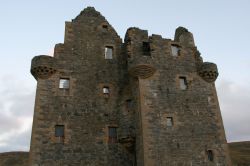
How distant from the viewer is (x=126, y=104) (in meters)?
25.4

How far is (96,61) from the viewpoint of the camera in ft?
89.8

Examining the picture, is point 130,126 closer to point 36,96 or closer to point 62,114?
point 62,114

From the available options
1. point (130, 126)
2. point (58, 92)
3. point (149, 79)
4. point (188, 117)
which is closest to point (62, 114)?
point (58, 92)

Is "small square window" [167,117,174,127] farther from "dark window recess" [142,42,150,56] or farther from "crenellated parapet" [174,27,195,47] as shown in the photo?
"crenellated parapet" [174,27,195,47]

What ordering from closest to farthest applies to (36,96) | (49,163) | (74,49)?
(49,163), (36,96), (74,49)

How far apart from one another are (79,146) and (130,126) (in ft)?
15.5

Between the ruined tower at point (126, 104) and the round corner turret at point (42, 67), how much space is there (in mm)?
90

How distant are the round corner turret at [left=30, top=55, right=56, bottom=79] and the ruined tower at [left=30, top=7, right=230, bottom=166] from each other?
90 mm

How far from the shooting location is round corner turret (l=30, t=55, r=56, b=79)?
80.3 ft

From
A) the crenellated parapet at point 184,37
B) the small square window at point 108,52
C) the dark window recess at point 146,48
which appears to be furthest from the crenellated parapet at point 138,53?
the crenellated parapet at point 184,37

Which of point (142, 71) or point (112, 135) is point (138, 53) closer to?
point (142, 71)

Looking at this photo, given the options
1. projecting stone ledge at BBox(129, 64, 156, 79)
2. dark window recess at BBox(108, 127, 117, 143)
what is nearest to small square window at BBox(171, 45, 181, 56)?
projecting stone ledge at BBox(129, 64, 156, 79)

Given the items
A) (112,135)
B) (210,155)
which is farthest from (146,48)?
(210,155)

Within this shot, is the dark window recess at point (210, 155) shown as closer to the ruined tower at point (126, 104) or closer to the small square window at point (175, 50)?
the ruined tower at point (126, 104)
